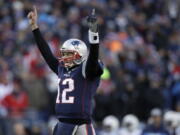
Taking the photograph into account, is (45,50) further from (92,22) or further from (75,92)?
(92,22)

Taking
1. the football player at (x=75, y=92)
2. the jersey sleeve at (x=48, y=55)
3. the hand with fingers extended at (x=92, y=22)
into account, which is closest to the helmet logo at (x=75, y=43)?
the football player at (x=75, y=92)

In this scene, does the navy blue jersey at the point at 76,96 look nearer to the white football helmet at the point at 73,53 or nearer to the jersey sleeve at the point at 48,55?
the white football helmet at the point at 73,53

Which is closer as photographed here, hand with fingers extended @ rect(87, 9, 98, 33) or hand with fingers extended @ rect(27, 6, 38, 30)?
hand with fingers extended @ rect(87, 9, 98, 33)

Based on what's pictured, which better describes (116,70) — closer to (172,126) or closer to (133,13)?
(172,126)

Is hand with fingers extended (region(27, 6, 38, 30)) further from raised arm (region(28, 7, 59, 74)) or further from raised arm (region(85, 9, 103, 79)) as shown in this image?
raised arm (region(85, 9, 103, 79))

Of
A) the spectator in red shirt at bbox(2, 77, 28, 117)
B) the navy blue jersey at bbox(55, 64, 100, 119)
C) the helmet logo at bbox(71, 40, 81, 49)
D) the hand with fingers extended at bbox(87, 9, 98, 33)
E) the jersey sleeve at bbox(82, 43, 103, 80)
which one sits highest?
the hand with fingers extended at bbox(87, 9, 98, 33)

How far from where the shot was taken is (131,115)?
14.2 m

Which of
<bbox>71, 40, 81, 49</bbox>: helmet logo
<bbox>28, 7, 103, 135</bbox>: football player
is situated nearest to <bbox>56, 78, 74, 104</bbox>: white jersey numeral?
<bbox>28, 7, 103, 135</bbox>: football player

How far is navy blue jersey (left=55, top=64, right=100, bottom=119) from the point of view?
26.9ft

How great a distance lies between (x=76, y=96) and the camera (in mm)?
8234

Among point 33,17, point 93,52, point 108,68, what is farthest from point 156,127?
point 93,52

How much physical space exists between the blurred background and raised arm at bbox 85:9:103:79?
5.32 m

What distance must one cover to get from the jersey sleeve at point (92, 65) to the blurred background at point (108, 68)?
5.20 m

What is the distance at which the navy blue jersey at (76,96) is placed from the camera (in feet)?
26.9
